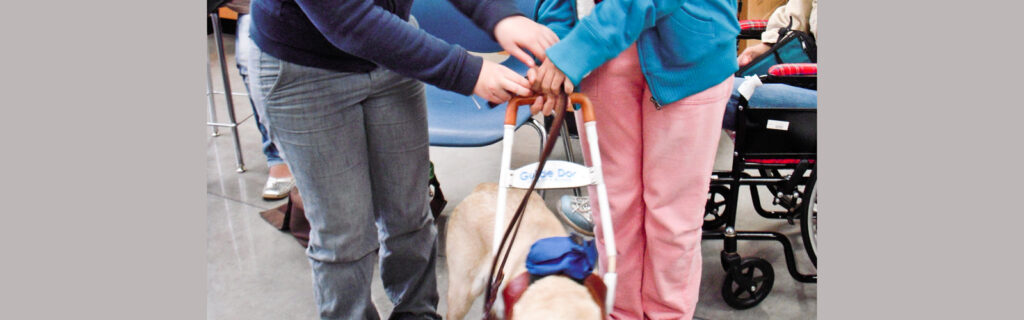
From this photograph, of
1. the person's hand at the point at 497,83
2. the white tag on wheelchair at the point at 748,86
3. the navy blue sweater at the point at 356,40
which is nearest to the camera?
the navy blue sweater at the point at 356,40

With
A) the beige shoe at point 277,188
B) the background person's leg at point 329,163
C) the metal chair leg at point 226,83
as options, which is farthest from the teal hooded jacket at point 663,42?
the metal chair leg at point 226,83

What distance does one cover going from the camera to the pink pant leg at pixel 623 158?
1.55 m

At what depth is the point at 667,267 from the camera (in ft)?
5.70

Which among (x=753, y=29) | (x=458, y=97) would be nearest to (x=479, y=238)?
(x=458, y=97)

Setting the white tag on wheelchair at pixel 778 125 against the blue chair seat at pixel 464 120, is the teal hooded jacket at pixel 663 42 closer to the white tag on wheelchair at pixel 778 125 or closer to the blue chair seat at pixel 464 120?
the white tag on wheelchair at pixel 778 125

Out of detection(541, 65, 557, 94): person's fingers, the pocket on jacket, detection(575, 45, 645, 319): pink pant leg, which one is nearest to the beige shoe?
detection(575, 45, 645, 319): pink pant leg

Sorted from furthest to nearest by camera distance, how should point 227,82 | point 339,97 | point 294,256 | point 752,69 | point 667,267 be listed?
point 227,82
point 752,69
point 294,256
point 667,267
point 339,97

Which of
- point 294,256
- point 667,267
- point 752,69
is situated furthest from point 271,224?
point 752,69

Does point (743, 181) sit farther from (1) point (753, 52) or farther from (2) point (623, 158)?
(1) point (753, 52)

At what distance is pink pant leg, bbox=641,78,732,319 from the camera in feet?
5.03

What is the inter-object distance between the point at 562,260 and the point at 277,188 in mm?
1937

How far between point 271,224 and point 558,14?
1.68 meters

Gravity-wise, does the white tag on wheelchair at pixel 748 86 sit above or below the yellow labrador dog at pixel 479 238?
above

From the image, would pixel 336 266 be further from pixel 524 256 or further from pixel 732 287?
pixel 732 287
